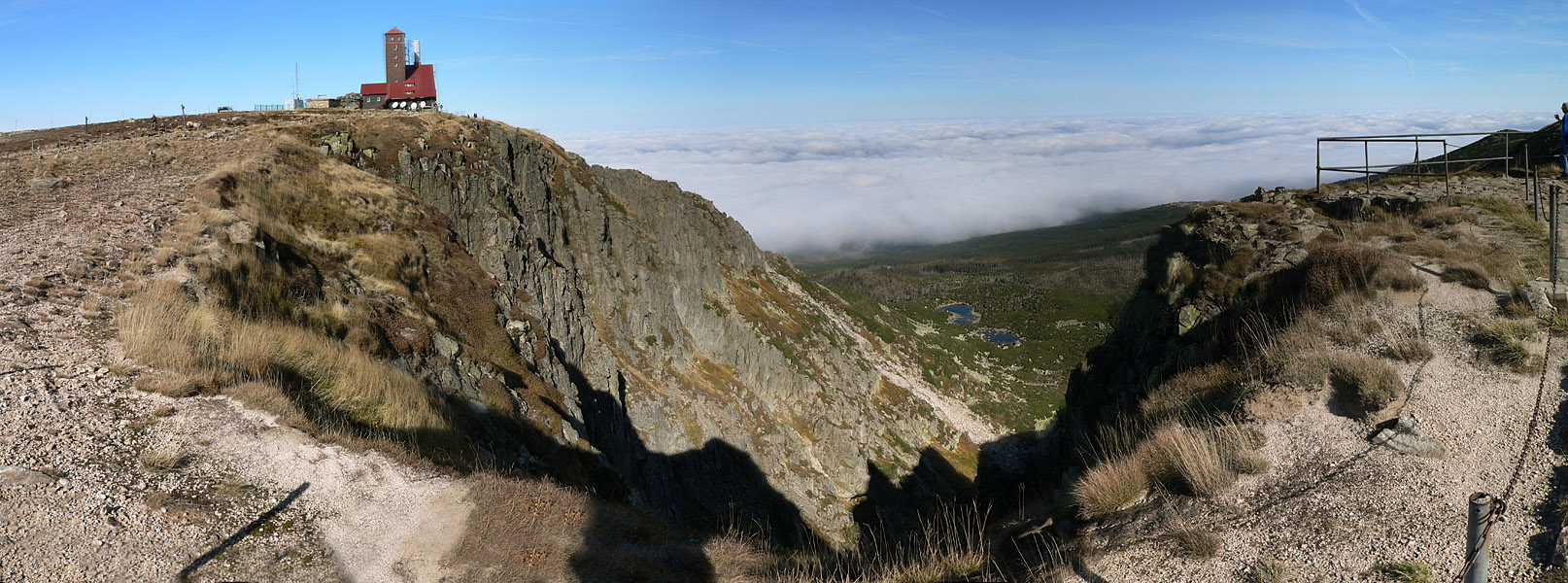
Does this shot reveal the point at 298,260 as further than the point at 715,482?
No

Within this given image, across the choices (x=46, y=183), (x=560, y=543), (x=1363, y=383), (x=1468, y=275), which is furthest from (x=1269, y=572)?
(x=46, y=183)

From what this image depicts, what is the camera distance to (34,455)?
365 inches

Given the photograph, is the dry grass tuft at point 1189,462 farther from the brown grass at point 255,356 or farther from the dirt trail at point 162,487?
the brown grass at point 255,356

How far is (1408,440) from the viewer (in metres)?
10.9

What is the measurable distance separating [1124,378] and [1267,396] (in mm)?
11921

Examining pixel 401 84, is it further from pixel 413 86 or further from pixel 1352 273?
pixel 1352 273

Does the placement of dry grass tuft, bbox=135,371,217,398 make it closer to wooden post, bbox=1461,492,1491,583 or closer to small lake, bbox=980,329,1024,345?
wooden post, bbox=1461,492,1491,583

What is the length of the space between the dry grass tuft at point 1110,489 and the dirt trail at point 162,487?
9395 millimetres

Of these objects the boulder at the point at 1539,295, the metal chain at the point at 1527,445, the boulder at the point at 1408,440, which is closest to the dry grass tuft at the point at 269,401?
the metal chain at the point at 1527,445

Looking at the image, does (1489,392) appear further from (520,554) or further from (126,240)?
(126,240)

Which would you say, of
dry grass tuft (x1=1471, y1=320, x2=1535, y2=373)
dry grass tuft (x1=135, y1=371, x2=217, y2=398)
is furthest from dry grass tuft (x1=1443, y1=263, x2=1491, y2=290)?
dry grass tuft (x1=135, y1=371, x2=217, y2=398)

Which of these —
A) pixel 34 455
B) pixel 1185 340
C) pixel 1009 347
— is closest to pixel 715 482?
pixel 1185 340

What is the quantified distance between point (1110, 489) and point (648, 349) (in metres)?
47.7

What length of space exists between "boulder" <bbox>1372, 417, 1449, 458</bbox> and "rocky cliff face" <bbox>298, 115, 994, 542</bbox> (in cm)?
1803
